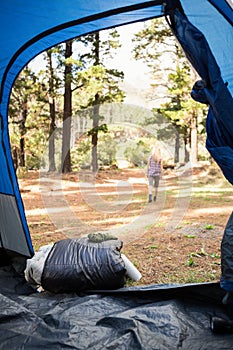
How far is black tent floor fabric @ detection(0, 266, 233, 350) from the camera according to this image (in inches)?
64.9

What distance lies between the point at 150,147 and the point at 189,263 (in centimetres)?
343

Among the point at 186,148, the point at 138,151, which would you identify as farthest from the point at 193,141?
the point at 138,151

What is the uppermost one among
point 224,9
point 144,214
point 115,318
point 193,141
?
point 224,9

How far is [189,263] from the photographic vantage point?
11.9ft

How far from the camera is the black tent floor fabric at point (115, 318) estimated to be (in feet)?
5.41

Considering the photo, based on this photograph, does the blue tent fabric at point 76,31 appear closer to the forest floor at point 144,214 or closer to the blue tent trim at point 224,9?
the blue tent trim at point 224,9

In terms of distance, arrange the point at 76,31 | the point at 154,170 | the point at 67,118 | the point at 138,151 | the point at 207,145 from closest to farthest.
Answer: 1. the point at 207,145
2. the point at 76,31
3. the point at 154,170
4. the point at 138,151
5. the point at 67,118

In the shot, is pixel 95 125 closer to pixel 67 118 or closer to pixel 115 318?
pixel 67 118

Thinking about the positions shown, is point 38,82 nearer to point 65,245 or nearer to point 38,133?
point 38,133

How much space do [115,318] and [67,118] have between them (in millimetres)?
6198

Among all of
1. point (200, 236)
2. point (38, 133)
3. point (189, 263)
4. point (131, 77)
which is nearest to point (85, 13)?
point (189, 263)

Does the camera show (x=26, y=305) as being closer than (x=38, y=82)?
Yes

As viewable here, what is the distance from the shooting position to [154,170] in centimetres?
615

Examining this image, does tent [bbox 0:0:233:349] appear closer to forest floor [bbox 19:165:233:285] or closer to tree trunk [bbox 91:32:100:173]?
forest floor [bbox 19:165:233:285]
